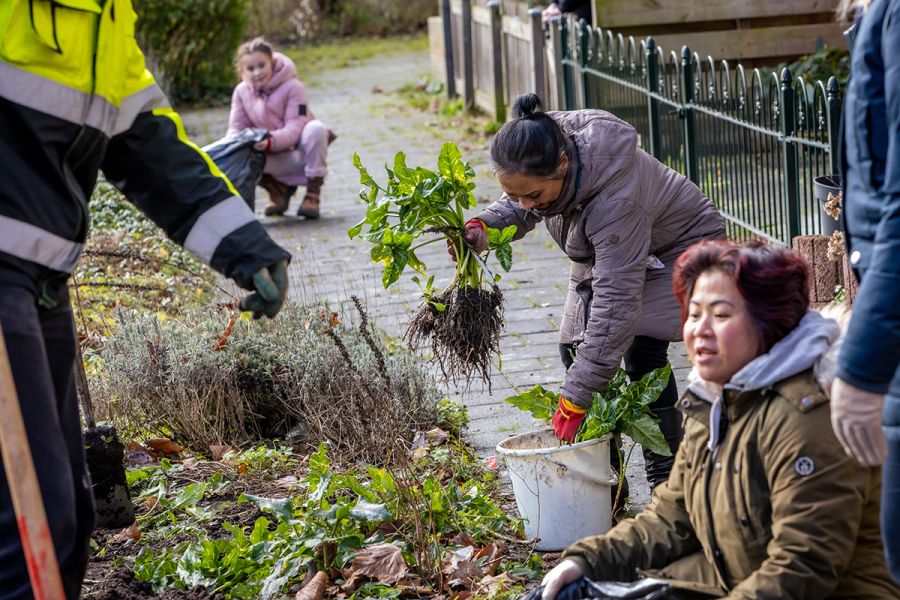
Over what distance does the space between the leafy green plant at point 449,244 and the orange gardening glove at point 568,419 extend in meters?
0.63

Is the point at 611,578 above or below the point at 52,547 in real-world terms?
below

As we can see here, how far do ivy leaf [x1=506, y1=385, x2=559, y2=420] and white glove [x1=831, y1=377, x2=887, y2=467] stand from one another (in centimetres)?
184

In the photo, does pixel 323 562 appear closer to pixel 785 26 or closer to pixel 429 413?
pixel 429 413

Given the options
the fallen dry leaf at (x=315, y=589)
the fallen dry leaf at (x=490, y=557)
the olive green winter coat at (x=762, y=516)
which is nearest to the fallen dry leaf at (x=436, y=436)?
the fallen dry leaf at (x=490, y=557)

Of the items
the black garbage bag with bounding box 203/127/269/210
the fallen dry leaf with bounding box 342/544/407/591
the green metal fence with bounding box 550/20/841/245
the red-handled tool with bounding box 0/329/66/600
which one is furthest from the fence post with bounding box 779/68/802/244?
the red-handled tool with bounding box 0/329/66/600

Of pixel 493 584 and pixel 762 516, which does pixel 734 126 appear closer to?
pixel 493 584

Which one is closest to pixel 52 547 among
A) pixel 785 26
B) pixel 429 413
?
pixel 429 413

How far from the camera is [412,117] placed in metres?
14.9

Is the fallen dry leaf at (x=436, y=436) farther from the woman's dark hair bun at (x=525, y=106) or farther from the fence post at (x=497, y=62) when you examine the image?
the fence post at (x=497, y=62)

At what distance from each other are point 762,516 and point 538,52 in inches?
366

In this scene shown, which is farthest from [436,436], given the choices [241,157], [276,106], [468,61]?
[468,61]

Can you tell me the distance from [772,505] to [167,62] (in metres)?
16.0

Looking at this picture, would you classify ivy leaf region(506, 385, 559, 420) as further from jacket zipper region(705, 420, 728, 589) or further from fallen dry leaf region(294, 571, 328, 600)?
jacket zipper region(705, 420, 728, 589)

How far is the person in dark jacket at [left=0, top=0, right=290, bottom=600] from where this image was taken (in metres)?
2.67
